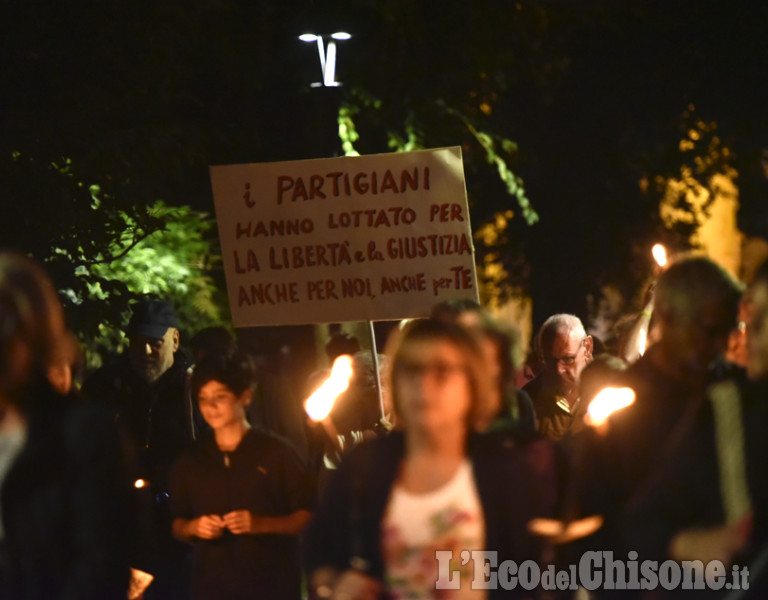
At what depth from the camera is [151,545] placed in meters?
7.08

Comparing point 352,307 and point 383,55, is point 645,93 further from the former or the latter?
point 352,307

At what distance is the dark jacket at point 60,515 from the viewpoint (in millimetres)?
3578

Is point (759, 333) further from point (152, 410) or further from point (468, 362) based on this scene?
point (152, 410)

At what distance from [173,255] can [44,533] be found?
38.3 ft

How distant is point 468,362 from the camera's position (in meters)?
3.86

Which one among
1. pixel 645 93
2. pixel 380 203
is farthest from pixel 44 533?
pixel 645 93

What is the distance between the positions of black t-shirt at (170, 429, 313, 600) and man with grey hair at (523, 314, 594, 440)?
1.81 m

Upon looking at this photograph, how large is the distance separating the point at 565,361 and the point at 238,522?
93.4 inches

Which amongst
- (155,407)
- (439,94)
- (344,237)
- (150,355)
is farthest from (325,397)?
(439,94)

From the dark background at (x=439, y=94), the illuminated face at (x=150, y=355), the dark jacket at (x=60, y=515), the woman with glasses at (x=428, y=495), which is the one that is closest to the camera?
the dark jacket at (x=60, y=515)

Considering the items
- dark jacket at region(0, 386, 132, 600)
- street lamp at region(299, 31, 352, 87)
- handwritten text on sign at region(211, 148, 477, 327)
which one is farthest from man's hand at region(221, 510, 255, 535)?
street lamp at region(299, 31, 352, 87)

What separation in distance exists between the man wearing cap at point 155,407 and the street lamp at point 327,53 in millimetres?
3178

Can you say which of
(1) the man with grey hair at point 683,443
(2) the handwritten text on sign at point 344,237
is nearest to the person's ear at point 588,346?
(2) the handwritten text on sign at point 344,237

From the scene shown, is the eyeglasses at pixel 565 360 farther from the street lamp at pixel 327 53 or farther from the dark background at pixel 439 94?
the street lamp at pixel 327 53
